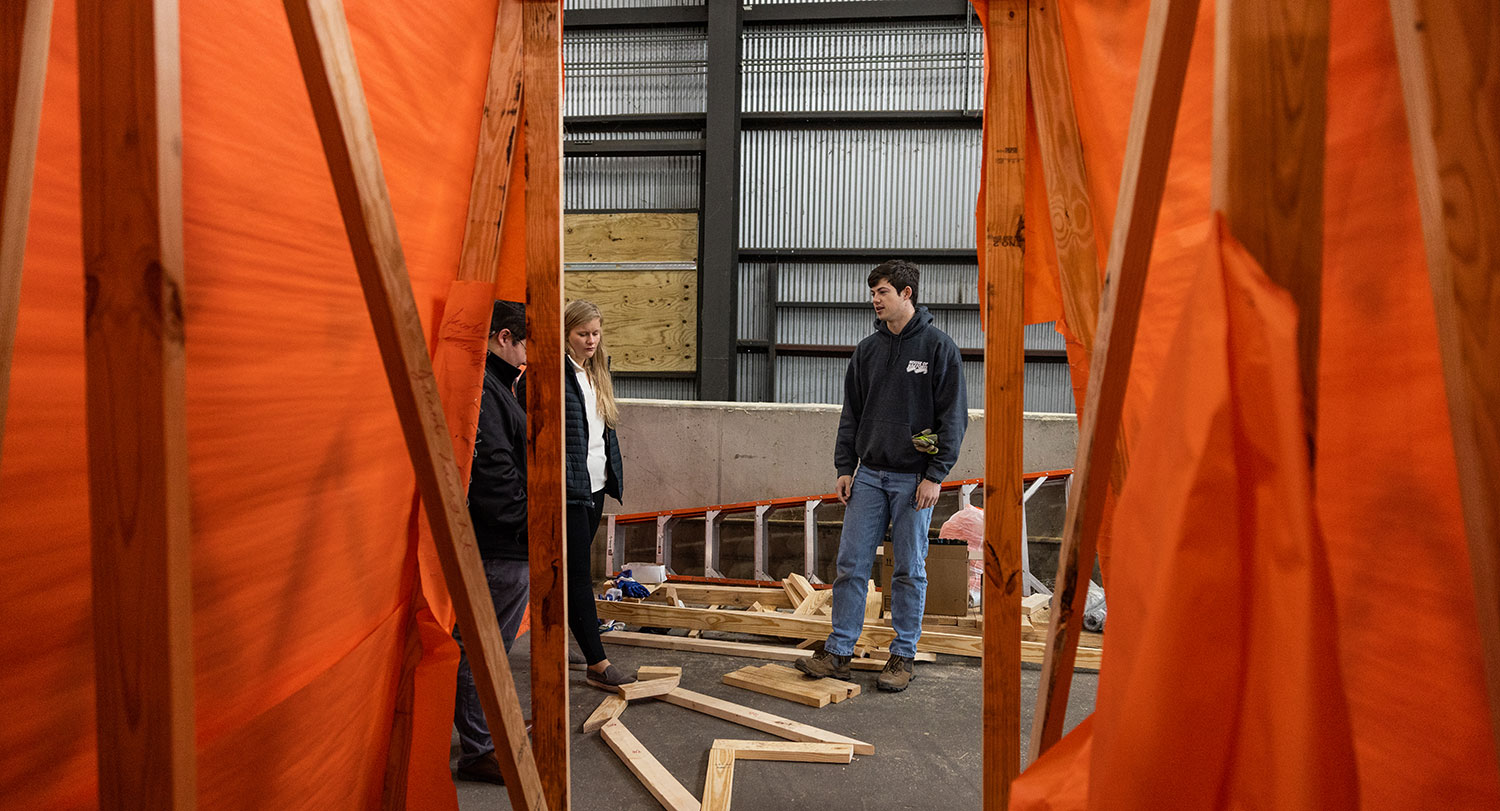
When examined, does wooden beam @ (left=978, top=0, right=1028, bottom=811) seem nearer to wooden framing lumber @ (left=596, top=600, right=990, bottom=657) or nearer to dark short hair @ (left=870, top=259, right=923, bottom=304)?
dark short hair @ (left=870, top=259, right=923, bottom=304)

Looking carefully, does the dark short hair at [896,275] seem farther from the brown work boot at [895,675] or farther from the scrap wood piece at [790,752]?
the scrap wood piece at [790,752]

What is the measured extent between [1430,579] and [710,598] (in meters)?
5.00

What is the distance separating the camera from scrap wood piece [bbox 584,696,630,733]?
362cm

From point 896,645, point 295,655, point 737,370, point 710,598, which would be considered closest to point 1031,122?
point 295,655

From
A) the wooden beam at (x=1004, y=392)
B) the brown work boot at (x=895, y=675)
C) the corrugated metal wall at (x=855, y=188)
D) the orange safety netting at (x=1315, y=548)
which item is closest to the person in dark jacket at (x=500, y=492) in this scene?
the wooden beam at (x=1004, y=392)

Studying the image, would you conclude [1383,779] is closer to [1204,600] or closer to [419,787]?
[1204,600]

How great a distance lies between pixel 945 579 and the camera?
204 inches

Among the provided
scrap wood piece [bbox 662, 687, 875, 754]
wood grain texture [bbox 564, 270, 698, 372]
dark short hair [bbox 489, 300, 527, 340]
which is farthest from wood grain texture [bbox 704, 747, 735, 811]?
wood grain texture [bbox 564, 270, 698, 372]

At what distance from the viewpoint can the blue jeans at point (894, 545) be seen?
4074mm

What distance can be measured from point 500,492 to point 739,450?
14.0 ft

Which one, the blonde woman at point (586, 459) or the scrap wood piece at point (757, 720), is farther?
the blonde woman at point (586, 459)

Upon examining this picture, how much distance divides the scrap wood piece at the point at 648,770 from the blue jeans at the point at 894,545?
1347 millimetres

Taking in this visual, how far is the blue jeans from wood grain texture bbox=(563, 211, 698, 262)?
18.2 ft

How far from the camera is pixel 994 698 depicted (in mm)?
2031
